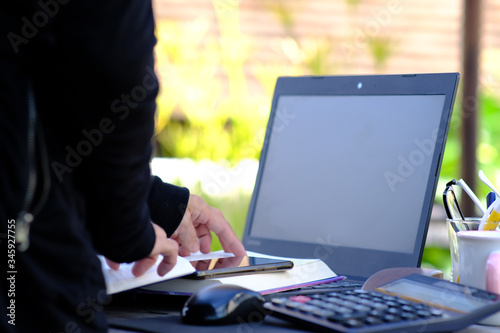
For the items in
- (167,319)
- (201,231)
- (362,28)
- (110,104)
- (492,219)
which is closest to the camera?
(110,104)

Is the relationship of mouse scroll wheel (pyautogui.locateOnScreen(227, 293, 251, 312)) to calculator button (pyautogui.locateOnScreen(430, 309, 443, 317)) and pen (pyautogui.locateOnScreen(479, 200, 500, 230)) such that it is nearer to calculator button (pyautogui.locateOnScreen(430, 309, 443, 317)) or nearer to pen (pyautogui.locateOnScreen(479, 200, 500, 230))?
calculator button (pyautogui.locateOnScreen(430, 309, 443, 317))

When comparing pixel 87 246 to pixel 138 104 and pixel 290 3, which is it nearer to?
pixel 138 104

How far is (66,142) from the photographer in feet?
2.18

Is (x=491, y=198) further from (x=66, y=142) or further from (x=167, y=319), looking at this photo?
(x=66, y=142)

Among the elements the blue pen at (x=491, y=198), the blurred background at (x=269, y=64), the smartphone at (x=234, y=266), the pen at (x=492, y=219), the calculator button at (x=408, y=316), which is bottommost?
the smartphone at (x=234, y=266)

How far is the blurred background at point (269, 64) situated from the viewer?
3236 millimetres

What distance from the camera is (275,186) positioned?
1.38m

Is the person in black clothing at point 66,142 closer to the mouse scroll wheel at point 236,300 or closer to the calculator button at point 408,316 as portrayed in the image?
the mouse scroll wheel at point 236,300

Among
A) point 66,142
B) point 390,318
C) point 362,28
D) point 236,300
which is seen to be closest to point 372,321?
point 390,318

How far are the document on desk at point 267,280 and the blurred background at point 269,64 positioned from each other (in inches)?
71.3

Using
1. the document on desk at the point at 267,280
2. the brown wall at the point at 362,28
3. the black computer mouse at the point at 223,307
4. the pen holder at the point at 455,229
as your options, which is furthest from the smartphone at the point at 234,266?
the brown wall at the point at 362,28

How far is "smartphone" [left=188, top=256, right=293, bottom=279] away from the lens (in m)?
0.98

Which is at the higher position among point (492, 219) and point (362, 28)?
point (362, 28)

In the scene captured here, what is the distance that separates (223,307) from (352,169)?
549 millimetres
